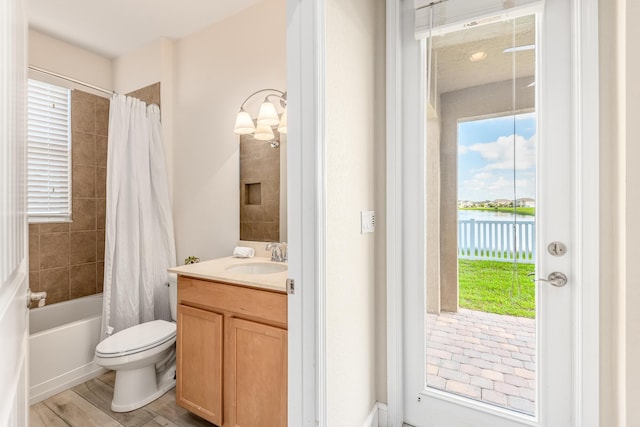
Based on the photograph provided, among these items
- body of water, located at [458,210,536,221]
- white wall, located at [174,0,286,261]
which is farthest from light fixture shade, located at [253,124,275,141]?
body of water, located at [458,210,536,221]

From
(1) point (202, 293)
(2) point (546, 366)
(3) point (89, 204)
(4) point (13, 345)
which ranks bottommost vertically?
(2) point (546, 366)

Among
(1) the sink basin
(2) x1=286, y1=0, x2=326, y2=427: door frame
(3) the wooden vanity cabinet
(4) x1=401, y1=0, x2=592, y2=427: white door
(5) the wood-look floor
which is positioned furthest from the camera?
(1) the sink basin

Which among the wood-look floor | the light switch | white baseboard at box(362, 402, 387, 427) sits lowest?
the wood-look floor

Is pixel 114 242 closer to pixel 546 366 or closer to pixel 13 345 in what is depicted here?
pixel 13 345

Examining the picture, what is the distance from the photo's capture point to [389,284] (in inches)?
64.0

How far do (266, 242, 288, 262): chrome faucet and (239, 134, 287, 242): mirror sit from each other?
0.25 feet

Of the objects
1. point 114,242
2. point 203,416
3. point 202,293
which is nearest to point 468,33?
point 202,293

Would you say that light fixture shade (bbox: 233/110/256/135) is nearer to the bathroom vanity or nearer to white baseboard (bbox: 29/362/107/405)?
the bathroom vanity

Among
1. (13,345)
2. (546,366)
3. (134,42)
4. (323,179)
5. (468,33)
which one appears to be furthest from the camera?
(134,42)

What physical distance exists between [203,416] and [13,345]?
1.34m

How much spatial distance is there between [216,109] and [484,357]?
2.49 m

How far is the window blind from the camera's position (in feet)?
4.56

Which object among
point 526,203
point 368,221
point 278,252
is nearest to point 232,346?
point 278,252

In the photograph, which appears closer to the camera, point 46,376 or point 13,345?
point 13,345
